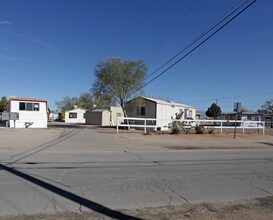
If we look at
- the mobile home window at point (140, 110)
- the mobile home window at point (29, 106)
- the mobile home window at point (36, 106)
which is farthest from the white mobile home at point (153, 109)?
the mobile home window at point (29, 106)

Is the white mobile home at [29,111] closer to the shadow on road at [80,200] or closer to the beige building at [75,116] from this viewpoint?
the shadow on road at [80,200]

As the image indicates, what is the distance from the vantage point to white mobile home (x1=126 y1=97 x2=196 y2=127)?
118ft

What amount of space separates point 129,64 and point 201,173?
3033 centimetres

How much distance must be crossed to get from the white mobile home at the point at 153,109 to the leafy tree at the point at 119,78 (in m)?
1.64

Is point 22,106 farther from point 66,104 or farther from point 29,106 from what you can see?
point 66,104

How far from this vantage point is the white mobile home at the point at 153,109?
118 feet

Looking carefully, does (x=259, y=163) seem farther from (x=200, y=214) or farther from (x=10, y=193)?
(x=10, y=193)

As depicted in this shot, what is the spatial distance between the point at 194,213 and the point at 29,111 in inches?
1289

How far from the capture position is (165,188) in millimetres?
7391

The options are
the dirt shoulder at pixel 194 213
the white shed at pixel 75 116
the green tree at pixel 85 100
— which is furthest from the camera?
the green tree at pixel 85 100

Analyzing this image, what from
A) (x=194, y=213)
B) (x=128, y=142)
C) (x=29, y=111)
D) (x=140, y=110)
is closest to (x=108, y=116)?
(x=140, y=110)

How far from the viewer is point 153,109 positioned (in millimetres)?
36531

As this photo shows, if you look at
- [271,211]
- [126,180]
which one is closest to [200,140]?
[126,180]

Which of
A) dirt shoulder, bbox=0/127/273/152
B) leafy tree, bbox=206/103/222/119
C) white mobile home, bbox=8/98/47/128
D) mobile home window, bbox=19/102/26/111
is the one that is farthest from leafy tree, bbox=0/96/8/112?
dirt shoulder, bbox=0/127/273/152
